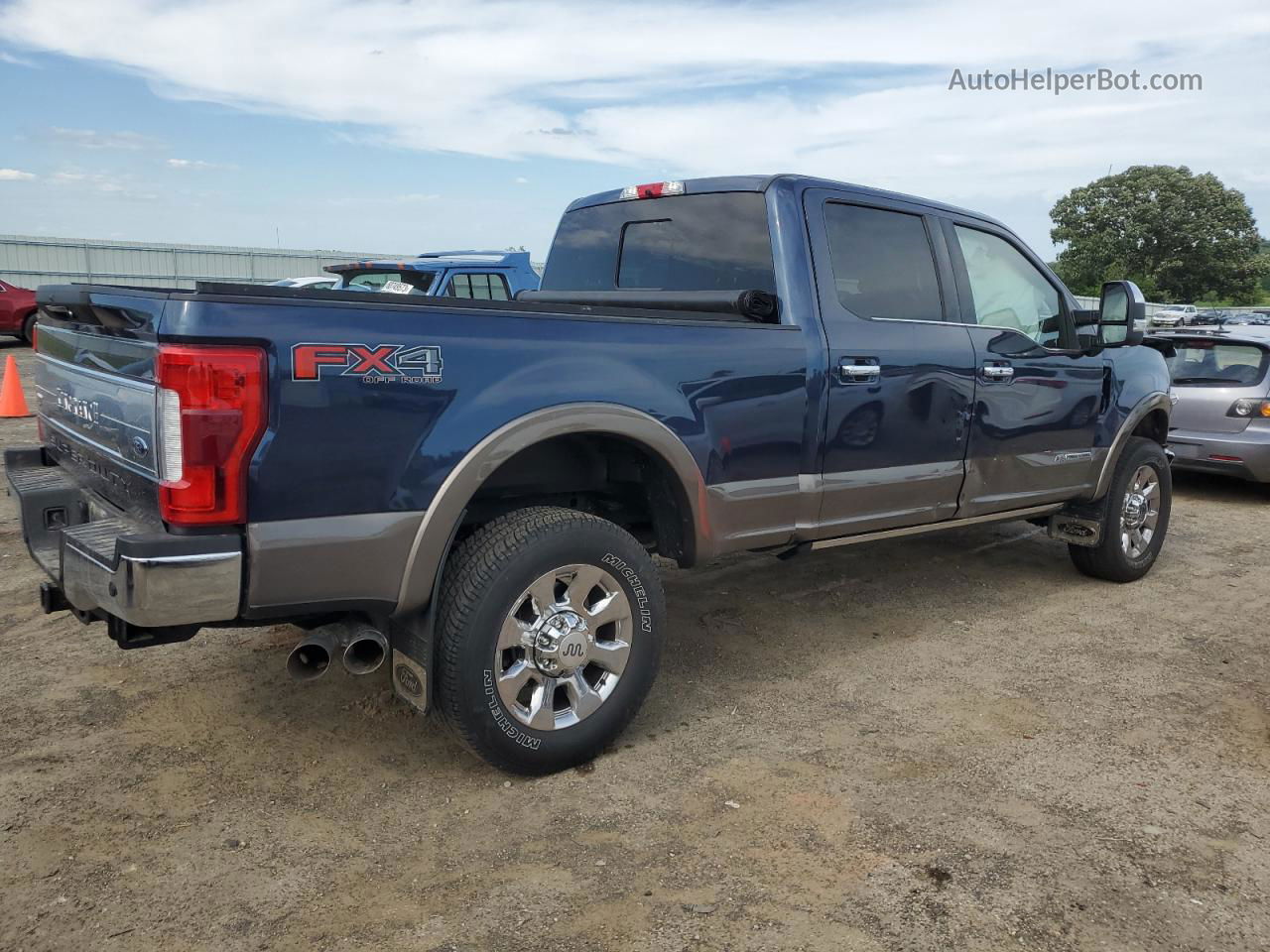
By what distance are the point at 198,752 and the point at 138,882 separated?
0.77 meters

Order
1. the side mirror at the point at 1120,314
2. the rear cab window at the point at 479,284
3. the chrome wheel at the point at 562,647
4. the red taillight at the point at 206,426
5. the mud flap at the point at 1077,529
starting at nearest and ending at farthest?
the red taillight at the point at 206,426 < the chrome wheel at the point at 562,647 < the side mirror at the point at 1120,314 < the mud flap at the point at 1077,529 < the rear cab window at the point at 479,284

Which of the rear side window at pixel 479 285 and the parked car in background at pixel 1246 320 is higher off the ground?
the rear side window at pixel 479 285

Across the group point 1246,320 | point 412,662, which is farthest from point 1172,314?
point 412,662

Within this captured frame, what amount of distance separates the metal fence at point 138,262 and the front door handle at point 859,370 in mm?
22393

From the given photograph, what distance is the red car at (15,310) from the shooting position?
19922 millimetres

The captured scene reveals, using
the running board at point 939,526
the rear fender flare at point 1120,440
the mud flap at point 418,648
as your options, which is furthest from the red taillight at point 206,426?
the rear fender flare at point 1120,440

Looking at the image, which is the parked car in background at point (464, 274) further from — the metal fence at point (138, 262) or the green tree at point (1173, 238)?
the green tree at point (1173, 238)

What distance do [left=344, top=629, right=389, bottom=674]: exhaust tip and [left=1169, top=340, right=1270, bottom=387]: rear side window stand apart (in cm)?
731

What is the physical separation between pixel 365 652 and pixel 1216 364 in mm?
8015

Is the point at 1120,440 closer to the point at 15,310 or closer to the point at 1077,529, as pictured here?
the point at 1077,529

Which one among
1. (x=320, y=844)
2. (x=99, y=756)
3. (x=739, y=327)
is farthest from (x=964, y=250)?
(x=99, y=756)

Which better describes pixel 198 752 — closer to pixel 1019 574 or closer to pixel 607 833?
pixel 607 833

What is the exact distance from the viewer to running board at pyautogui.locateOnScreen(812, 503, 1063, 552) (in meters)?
4.27

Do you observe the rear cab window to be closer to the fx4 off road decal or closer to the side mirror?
the side mirror
